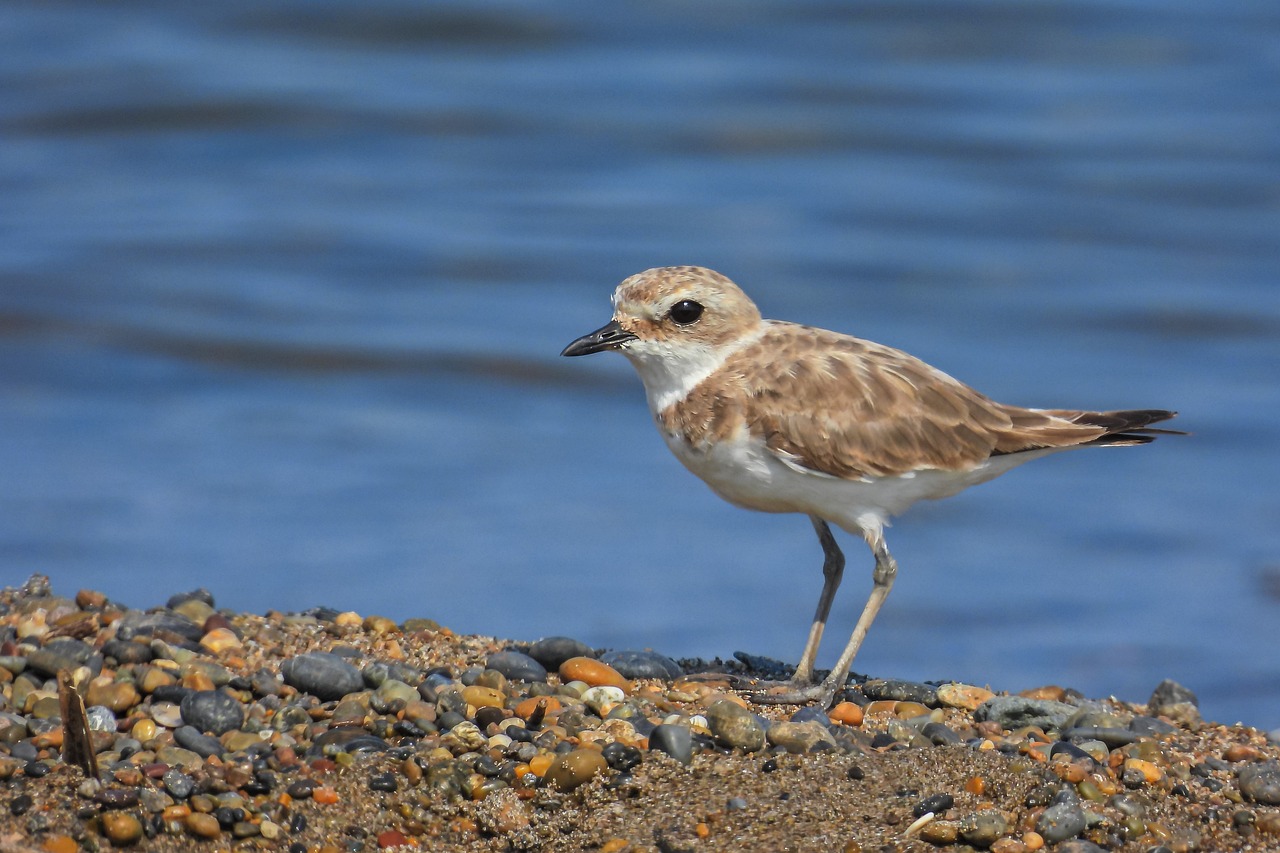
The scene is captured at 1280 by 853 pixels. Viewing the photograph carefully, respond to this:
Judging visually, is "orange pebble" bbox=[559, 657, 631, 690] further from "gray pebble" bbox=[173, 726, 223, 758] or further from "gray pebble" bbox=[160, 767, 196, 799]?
"gray pebble" bbox=[160, 767, 196, 799]

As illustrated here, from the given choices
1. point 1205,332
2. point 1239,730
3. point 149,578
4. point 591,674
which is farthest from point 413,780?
point 1205,332

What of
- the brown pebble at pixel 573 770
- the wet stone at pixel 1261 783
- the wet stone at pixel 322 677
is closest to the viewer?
the brown pebble at pixel 573 770

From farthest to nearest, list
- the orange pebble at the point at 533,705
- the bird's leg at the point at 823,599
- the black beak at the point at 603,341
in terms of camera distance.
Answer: the bird's leg at the point at 823,599
the black beak at the point at 603,341
the orange pebble at the point at 533,705

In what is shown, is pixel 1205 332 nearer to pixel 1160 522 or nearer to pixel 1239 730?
pixel 1160 522

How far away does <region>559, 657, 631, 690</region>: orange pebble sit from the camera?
5.44m

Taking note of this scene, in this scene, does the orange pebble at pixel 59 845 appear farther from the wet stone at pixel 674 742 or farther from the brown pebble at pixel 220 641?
the wet stone at pixel 674 742

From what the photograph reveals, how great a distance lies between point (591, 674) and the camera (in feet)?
17.9

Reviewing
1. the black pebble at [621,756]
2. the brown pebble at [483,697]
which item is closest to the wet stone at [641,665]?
the brown pebble at [483,697]

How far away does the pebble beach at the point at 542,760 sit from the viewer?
441 centimetres

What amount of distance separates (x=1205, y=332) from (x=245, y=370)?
744 cm

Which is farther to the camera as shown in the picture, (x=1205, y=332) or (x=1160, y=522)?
(x=1205, y=332)

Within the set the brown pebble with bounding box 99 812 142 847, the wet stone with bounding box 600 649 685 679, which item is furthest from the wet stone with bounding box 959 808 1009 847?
the brown pebble with bounding box 99 812 142 847

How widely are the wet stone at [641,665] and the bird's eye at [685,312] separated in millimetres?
1243

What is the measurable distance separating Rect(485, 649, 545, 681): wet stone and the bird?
0.83 m
